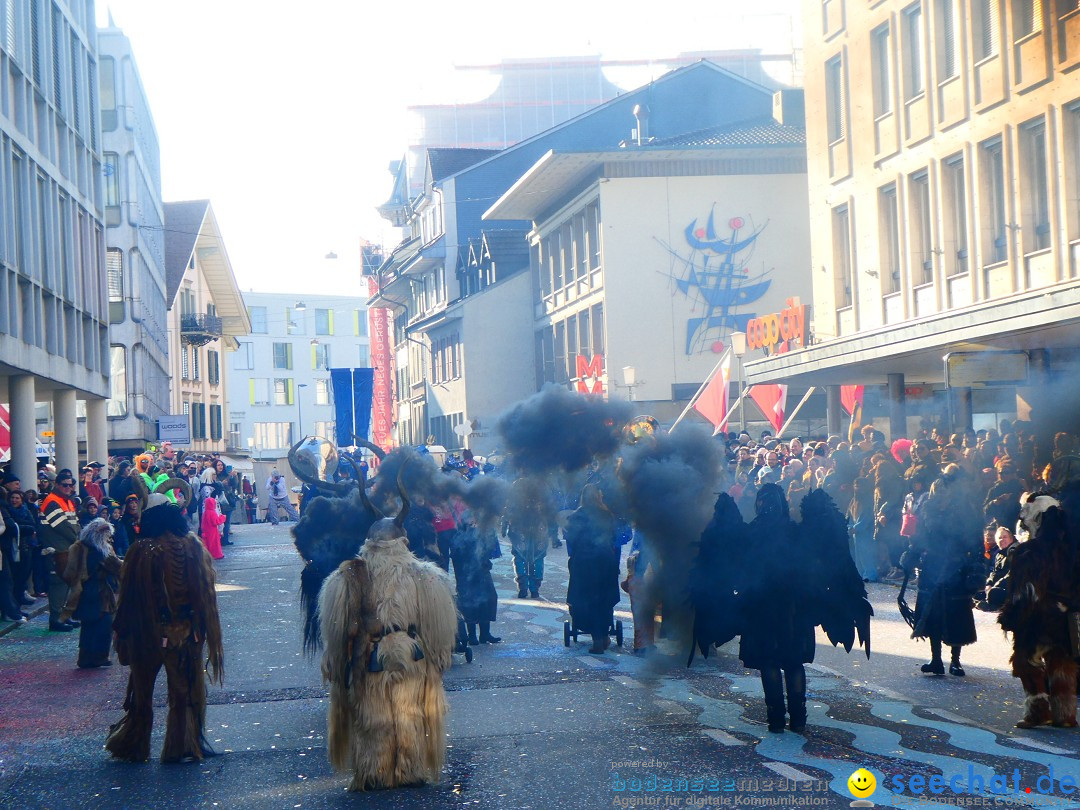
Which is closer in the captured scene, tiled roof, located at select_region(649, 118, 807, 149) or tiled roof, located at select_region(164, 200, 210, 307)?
tiled roof, located at select_region(649, 118, 807, 149)

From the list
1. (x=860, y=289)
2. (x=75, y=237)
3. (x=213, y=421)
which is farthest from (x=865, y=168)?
(x=213, y=421)

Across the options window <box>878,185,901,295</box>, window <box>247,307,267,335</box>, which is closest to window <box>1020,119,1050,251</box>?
window <box>878,185,901,295</box>

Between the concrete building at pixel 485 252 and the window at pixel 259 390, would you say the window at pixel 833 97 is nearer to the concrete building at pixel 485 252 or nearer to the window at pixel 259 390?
the concrete building at pixel 485 252

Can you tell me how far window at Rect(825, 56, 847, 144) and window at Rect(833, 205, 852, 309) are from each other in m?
1.55

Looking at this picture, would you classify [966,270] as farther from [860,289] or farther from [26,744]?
[26,744]

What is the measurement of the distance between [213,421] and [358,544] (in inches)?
2356

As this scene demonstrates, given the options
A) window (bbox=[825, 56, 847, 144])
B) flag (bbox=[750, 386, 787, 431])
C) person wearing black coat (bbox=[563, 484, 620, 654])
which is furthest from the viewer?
window (bbox=[825, 56, 847, 144])

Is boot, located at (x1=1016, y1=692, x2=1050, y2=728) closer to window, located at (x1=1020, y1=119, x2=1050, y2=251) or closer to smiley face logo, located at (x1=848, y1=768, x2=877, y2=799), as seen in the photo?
smiley face logo, located at (x1=848, y1=768, x2=877, y2=799)

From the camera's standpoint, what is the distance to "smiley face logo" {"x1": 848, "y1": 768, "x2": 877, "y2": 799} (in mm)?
6777

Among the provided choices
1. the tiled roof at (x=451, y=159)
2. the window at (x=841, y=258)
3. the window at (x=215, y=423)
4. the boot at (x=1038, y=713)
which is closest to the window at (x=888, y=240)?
the window at (x=841, y=258)

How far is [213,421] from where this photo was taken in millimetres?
68688

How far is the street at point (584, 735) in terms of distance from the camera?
712cm

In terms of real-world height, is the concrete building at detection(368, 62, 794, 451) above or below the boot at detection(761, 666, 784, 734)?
above

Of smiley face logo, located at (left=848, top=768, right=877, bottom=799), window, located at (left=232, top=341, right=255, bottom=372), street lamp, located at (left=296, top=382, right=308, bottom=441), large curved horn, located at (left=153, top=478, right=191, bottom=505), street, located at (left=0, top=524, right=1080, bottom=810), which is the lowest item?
street, located at (left=0, top=524, right=1080, bottom=810)
